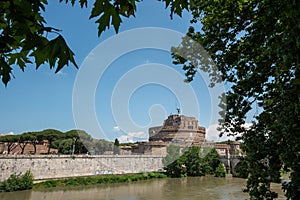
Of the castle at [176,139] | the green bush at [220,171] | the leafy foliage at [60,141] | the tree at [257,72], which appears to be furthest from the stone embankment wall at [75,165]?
the tree at [257,72]

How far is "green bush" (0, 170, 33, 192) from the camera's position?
16.3m

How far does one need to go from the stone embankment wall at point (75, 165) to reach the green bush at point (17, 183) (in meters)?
0.83

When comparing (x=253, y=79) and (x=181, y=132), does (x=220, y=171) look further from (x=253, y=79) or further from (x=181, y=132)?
(x=253, y=79)

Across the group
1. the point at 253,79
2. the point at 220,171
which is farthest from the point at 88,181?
the point at 253,79

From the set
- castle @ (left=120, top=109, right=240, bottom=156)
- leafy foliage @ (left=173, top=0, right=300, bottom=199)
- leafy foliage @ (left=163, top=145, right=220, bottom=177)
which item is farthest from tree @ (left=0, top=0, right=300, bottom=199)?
castle @ (left=120, top=109, right=240, bottom=156)

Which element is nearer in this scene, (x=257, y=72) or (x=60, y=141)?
(x=257, y=72)

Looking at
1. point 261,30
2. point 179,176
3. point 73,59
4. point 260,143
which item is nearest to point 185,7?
point 73,59

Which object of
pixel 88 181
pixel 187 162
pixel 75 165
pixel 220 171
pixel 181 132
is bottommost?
pixel 88 181

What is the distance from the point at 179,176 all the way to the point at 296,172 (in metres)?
23.4

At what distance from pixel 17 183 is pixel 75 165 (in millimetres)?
5504

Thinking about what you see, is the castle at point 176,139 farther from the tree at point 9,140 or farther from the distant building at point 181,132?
the tree at point 9,140

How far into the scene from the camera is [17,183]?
16844 mm

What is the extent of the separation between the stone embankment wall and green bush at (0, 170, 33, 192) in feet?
2.73

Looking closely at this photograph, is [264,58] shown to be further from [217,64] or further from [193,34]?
[193,34]
